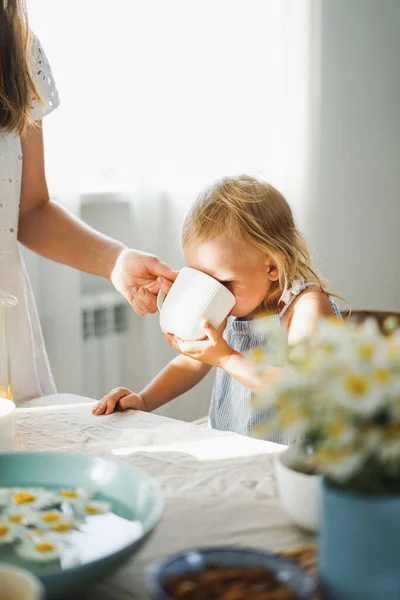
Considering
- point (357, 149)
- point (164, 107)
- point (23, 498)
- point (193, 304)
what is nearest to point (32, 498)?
point (23, 498)

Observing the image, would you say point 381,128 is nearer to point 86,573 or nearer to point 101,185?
point 101,185

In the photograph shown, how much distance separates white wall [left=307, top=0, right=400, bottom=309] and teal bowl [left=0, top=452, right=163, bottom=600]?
2.42 meters

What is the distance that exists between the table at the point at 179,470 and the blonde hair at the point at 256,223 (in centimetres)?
37

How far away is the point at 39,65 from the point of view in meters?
1.45

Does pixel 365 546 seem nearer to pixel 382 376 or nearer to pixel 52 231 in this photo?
pixel 382 376

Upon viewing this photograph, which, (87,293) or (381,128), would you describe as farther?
(381,128)

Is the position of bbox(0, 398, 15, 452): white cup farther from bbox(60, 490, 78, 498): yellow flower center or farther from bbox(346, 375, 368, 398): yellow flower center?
bbox(346, 375, 368, 398): yellow flower center

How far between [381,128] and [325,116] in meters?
0.46

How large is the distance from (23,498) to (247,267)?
70cm

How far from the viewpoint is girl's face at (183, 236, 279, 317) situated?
4.56 ft

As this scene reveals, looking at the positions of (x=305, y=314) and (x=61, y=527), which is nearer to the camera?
(x=61, y=527)

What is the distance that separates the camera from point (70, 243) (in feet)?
4.92

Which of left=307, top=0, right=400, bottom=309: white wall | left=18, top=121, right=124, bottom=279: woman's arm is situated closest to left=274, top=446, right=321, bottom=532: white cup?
left=18, top=121, right=124, bottom=279: woman's arm

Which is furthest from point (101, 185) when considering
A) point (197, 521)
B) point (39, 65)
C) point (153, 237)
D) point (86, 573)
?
point (86, 573)
